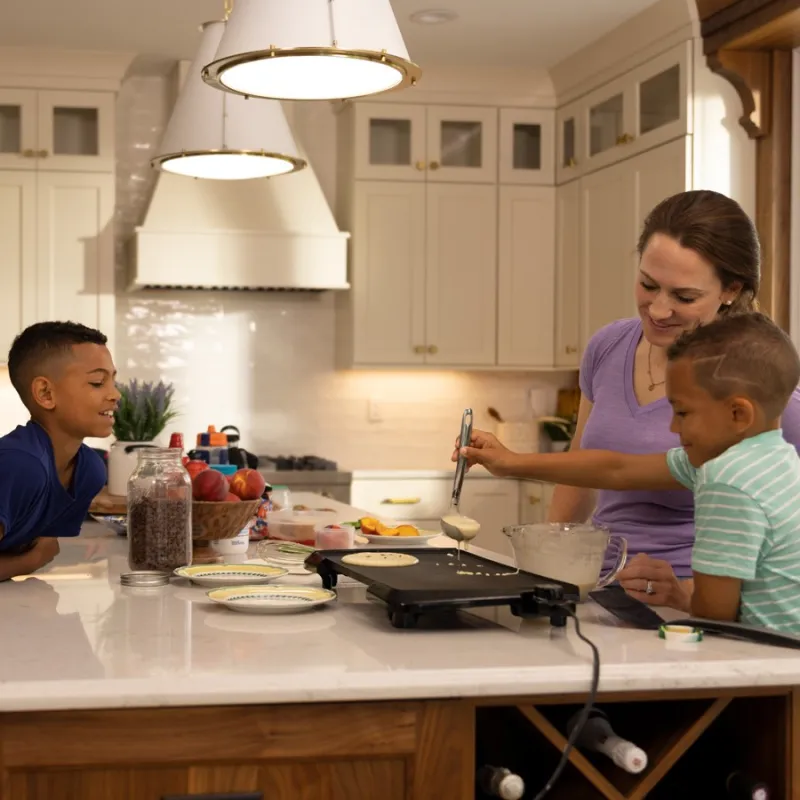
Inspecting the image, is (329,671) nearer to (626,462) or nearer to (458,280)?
(626,462)

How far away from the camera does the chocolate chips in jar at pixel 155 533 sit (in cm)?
215

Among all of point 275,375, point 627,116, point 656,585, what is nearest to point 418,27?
point 627,116

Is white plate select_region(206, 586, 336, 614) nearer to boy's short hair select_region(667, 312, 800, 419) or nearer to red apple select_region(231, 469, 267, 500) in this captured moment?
red apple select_region(231, 469, 267, 500)

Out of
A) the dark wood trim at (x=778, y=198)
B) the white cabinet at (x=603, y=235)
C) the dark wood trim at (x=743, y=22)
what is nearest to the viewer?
the dark wood trim at (x=743, y=22)

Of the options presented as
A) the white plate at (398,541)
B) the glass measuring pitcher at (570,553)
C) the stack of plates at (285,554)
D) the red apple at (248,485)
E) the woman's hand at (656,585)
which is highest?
the red apple at (248,485)

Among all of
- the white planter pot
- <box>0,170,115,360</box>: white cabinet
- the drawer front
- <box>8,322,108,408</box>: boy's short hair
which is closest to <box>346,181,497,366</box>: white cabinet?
the drawer front

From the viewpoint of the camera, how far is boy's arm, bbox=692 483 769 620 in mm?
1564

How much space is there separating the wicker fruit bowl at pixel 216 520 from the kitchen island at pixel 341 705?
669 mm

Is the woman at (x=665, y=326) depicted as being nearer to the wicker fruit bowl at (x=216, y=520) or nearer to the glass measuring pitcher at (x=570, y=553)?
the glass measuring pitcher at (x=570, y=553)

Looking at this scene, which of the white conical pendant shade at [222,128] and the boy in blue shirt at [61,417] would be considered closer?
the boy in blue shirt at [61,417]

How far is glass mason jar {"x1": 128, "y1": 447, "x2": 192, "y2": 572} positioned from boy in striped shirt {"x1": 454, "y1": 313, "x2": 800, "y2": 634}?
0.92 metres

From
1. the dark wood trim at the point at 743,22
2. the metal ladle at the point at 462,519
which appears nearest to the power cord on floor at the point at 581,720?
the metal ladle at the point at 462,519

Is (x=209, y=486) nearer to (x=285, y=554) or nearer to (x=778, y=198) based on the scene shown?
(x=285, y=554)

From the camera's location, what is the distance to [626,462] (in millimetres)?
2014
